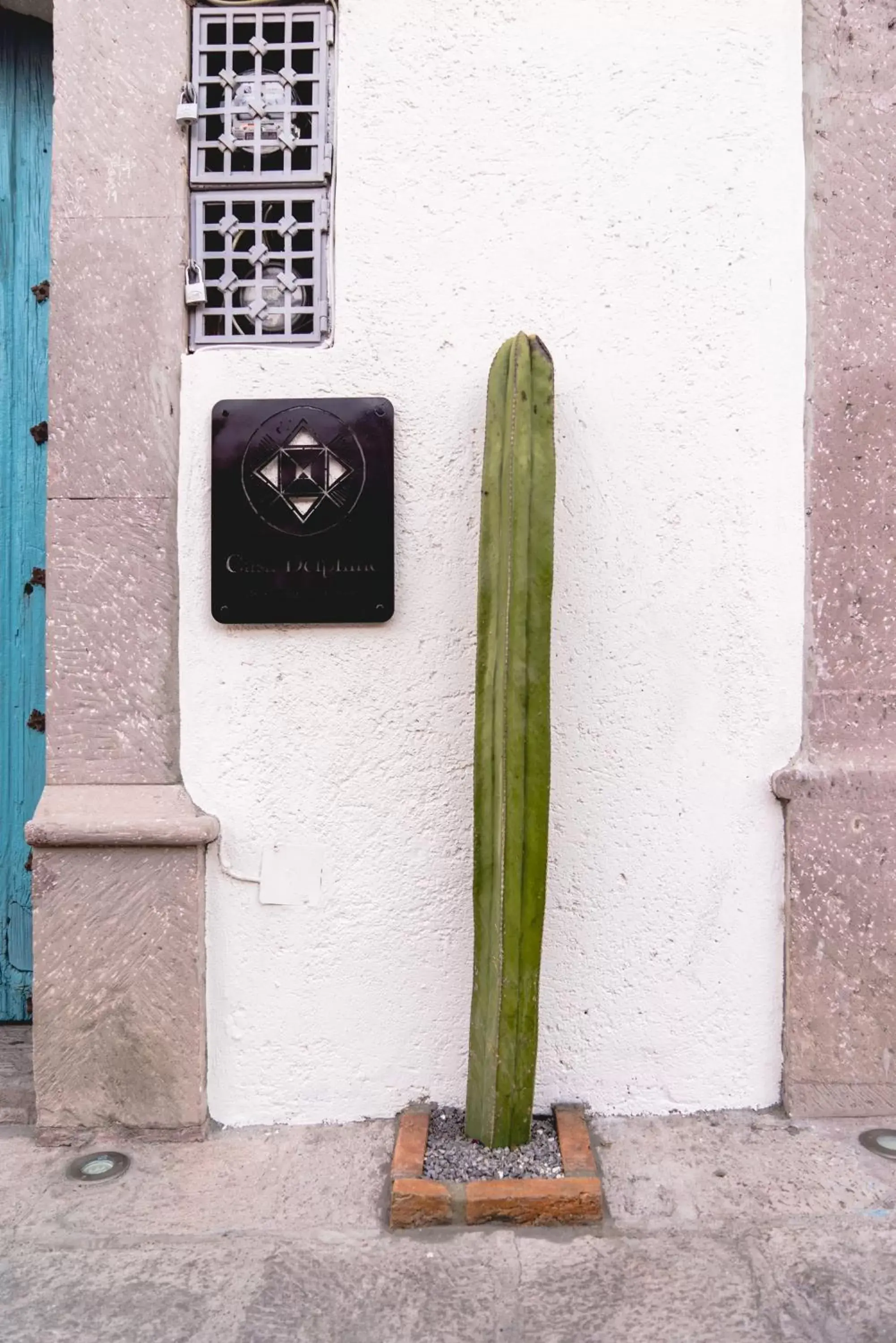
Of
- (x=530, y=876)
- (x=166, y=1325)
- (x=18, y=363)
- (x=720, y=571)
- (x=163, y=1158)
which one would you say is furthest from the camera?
(x=18, y=363)

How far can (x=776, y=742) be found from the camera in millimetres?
2508

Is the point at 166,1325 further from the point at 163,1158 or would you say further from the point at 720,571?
the point at 720,571

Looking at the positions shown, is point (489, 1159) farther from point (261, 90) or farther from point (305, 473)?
point (261, 90)

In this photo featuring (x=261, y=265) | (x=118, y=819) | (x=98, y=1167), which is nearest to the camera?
(x=98, y=1167)

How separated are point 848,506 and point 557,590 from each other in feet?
2.71

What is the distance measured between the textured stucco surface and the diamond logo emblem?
1288 mm

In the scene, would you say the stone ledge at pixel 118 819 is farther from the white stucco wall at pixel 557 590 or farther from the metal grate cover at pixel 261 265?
the metal grate cover at pixel 261 265

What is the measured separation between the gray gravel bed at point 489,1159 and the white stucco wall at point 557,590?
174mm

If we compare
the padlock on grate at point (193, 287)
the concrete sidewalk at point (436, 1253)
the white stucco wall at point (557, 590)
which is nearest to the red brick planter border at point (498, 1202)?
the concrete sidewalk at point (436, 1253)

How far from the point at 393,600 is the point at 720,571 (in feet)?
2.93

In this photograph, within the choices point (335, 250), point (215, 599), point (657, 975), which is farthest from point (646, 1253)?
point (335, 250)

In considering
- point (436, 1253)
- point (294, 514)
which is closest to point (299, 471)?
point (294, 514)

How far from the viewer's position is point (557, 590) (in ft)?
8.21

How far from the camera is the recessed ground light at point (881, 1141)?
2.32 metres
